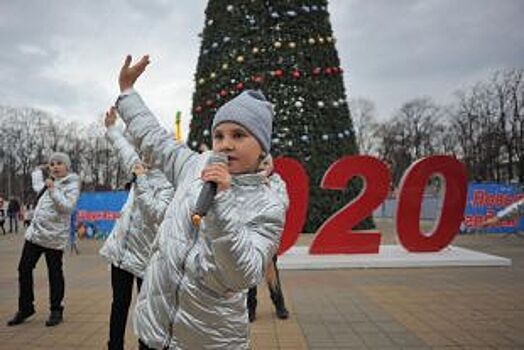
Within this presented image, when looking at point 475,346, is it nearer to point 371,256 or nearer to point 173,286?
point 173,286

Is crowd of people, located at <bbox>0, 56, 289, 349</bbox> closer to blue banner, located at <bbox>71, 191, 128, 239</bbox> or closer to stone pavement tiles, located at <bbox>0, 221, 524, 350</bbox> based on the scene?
stone pavement tiles, located at <bbox>0, 221, 524, 350</bbox>

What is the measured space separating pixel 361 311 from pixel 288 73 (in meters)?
9.99

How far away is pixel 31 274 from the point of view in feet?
19.2

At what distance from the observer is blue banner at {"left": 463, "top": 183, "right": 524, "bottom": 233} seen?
1841cm

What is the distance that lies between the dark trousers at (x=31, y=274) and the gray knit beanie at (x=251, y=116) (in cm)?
443

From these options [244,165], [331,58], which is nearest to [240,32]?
[331,58]

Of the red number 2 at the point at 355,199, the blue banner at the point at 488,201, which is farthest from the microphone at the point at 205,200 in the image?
the blue banner at the point at 488,201

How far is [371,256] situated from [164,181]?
24.3ft

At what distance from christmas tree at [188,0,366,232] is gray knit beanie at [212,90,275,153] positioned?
13249 millimetres

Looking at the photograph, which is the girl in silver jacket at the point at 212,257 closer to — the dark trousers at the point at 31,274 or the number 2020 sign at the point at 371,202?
the dark trousers at the point at 31,274

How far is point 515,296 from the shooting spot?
23.9 ft

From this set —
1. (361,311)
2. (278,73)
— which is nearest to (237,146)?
(361,311)

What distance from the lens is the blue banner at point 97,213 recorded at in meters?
17.8

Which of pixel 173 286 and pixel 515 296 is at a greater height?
pixel 173 286
